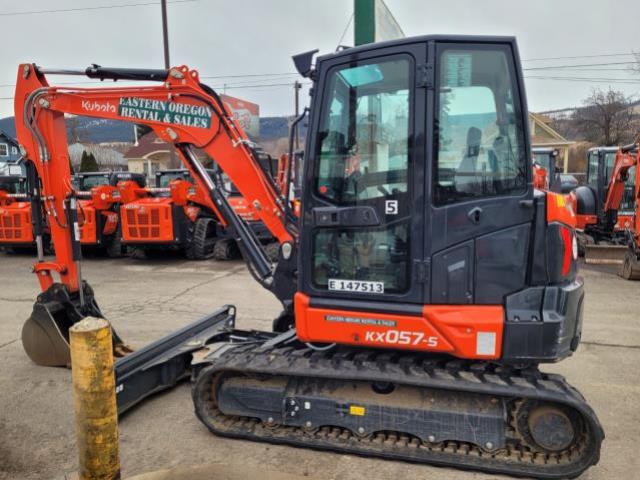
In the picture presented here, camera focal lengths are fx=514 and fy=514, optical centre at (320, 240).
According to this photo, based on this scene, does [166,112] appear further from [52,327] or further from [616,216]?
[616,216]

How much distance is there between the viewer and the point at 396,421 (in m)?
3.30

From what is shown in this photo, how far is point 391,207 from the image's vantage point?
3.19 metres

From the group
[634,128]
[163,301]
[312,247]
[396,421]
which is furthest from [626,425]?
[634,128]

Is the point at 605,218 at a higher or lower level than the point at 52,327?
higher

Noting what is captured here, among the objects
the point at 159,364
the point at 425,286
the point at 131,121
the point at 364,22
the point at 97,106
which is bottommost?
the point at 159,364

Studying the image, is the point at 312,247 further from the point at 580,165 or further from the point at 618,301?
the point at 580,165

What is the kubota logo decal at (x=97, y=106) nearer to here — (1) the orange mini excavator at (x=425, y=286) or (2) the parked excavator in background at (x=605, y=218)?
(1) the orange mini excavator at (x=425, y=286)

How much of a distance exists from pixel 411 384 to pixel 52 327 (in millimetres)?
3604

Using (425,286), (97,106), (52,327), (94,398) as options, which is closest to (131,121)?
(97,106)

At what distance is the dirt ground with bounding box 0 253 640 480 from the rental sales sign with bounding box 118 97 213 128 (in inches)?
92.5

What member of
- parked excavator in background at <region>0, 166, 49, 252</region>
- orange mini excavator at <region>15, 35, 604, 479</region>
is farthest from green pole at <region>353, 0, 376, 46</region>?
parked excavator in background at <region>0, 166, 49, 252</region>

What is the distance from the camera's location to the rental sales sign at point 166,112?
4422 mm

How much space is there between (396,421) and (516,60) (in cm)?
233

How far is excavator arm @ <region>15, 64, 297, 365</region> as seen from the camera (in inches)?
173
